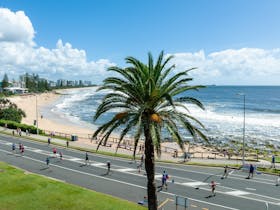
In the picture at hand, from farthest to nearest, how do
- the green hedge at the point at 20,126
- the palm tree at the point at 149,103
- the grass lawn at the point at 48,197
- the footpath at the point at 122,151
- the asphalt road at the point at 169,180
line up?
the green hedge at the point at 20,126, the footpath at the point at 122,151, the asphalt road at the point at 169,180, the grass lawn at the point at 48,197, the palm tree at the point at 149,103

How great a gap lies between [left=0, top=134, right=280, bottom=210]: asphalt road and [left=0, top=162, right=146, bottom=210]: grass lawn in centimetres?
227

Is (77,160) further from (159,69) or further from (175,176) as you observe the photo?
(159,69)

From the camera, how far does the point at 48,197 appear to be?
67.1 feet

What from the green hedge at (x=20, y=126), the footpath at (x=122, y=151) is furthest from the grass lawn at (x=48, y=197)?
the green hedge at (x=20, y=126)

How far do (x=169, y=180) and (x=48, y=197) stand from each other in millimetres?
11287

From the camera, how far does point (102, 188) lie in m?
24.5

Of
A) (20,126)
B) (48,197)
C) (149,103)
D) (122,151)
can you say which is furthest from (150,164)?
(20,126)

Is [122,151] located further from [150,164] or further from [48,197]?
[150,164]

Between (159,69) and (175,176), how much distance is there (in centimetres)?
1634

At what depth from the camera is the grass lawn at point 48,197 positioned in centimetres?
1897

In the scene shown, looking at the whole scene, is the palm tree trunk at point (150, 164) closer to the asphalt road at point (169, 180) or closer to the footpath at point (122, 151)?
the asphalt road at point (169, 180)

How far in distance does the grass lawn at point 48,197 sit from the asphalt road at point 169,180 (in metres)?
2.27

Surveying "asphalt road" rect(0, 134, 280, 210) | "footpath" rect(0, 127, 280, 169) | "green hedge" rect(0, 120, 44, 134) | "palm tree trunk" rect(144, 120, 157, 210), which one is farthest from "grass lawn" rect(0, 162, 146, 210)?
"green hedge" rect(0, 120, 44, 134)

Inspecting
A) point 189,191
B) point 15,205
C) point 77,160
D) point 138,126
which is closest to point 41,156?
point 77,160
